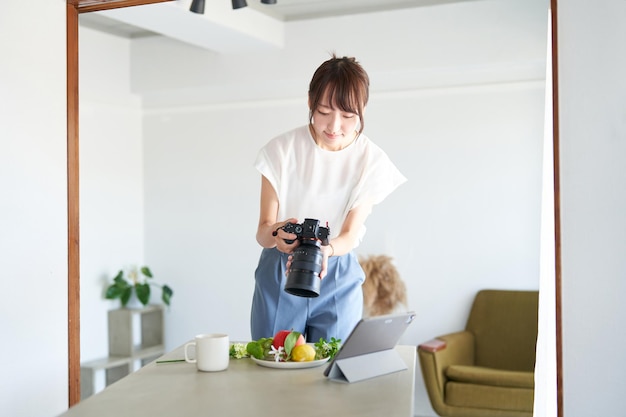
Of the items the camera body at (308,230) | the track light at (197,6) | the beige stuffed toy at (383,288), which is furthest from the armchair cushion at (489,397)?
the track light at (197,6)

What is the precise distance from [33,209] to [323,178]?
3.63 feet

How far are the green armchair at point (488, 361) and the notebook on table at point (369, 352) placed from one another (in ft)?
7.15

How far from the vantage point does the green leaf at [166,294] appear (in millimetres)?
3342

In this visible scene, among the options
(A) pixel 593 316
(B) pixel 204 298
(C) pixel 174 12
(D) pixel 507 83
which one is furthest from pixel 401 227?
(A) pixel 593 316

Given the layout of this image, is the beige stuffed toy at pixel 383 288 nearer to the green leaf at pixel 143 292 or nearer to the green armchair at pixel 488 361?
the green armchair at pixel 488 361

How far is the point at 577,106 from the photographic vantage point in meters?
1.96

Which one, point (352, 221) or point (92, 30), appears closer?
point (352, 221)

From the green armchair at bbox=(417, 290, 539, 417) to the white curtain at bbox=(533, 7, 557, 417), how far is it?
1.67m

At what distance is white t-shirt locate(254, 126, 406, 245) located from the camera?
91.4 inches

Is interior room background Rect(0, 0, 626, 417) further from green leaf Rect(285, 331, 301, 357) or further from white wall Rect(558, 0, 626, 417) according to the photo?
green leaf Rect(285, 331, 301, 357)

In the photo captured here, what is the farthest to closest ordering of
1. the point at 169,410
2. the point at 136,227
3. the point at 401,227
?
the point at 401,227 → the point at 136,227 → the point at 169,410

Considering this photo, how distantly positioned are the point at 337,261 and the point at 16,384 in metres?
1.29

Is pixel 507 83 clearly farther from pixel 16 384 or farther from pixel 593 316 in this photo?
pixel 16 384

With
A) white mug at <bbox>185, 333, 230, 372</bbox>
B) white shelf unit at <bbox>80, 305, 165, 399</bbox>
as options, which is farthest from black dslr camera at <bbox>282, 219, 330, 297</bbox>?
white shelf unit at <bbox>80, 305, 165, 399</bbox>
